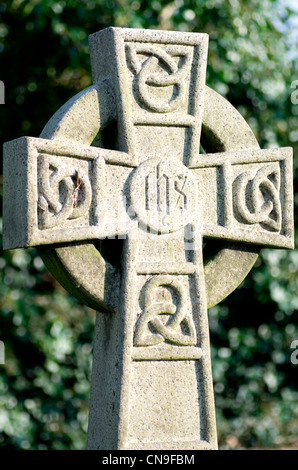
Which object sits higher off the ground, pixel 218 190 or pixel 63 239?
pixel 218 190

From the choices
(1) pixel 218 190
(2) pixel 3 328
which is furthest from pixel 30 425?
(1) pixel 218 190

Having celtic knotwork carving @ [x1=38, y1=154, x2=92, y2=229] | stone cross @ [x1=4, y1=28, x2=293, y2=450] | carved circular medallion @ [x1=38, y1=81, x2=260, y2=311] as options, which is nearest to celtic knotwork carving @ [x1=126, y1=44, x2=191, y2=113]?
stone cross @ [x1=4, y1=28, x2=293, y2=450]

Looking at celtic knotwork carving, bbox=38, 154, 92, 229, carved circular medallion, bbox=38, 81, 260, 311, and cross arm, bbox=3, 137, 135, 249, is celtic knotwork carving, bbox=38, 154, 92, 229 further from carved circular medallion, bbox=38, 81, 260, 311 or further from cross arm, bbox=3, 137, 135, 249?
carved circular medallion, bbox=38, 81, 260, 311

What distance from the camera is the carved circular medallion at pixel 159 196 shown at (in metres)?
2.56

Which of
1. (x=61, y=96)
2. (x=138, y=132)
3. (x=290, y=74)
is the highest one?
(x=290, y=74)

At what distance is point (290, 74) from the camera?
16.6 feet

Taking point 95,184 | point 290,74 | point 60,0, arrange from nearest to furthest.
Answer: point 95,184
point 60,0
point 290,74

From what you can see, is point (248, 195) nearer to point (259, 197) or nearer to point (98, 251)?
point (259, 197)

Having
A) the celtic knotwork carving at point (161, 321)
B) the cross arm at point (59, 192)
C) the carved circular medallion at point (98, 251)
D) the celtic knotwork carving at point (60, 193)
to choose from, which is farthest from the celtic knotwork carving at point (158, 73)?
the celtic knotwork carving at point (161, 321)

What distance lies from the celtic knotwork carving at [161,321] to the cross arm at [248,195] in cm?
26

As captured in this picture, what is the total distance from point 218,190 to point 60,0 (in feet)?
6.67

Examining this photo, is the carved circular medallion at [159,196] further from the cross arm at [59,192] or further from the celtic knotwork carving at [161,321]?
the celtic knotwork carving at [161,321]
